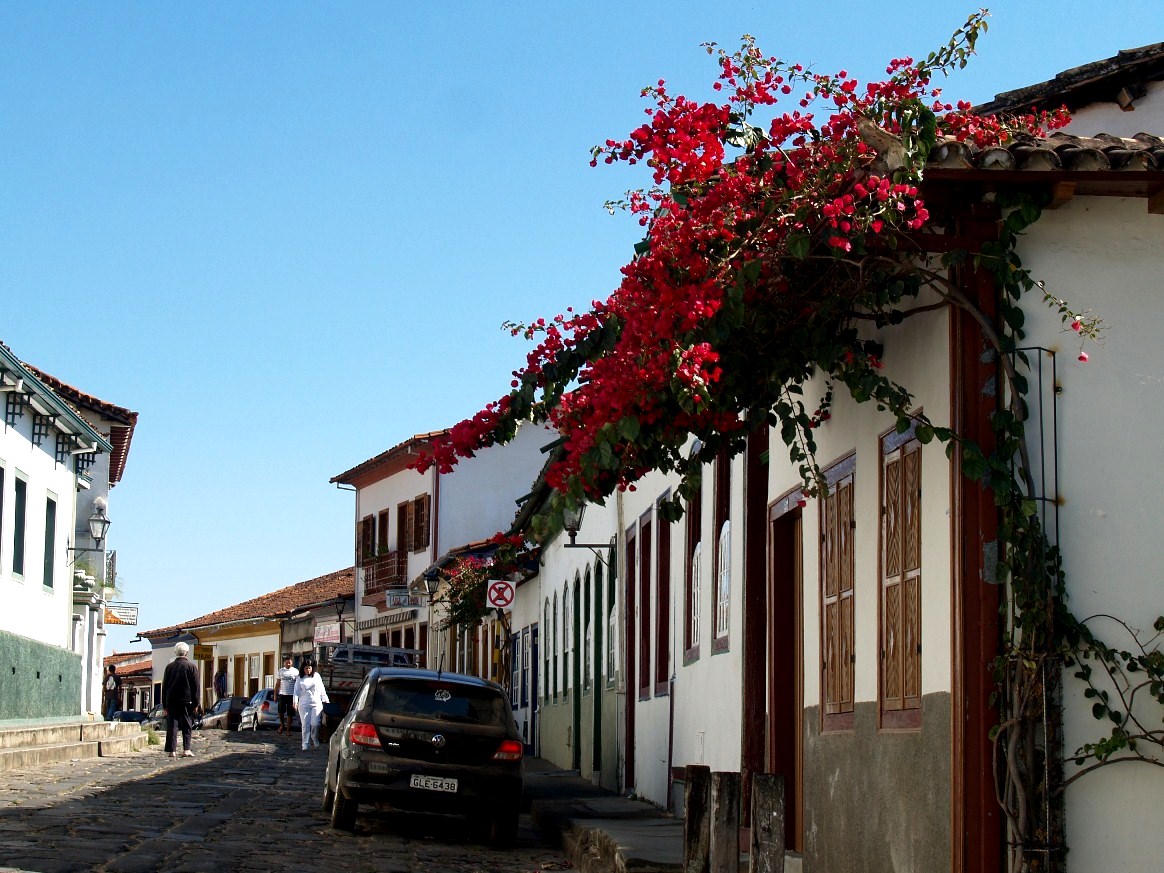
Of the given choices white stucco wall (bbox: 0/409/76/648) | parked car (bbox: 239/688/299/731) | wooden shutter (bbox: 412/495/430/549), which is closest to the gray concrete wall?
white stucco wall (bbox: 0/409/76/648)

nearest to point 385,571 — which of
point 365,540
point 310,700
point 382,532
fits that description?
point 382,532

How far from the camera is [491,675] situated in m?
39.2

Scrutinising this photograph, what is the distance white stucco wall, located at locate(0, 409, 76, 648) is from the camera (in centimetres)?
2555

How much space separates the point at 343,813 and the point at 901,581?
25.0ft

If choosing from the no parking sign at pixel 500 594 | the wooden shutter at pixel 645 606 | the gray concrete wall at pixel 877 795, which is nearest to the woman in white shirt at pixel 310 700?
the no parking sign at pixel 500 594

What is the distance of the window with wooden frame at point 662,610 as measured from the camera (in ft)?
58.3

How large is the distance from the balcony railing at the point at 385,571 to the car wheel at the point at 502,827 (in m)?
37.2

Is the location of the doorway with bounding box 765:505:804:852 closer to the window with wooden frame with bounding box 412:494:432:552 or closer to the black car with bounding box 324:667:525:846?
the black car with bounding box 324:667:525:846

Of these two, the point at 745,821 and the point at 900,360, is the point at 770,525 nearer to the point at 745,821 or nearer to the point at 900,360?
the point at 745,821

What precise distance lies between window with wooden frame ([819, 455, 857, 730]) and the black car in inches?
186

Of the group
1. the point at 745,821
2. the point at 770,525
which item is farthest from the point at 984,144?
the point at 745,821

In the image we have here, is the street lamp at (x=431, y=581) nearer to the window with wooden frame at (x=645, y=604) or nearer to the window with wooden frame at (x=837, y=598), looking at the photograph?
the window with wooden frame at (x=645, y=604)

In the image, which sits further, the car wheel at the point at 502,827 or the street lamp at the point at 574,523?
the car wheel at the point at 502,827

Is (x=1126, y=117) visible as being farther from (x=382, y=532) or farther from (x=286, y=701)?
(x=382, y=532)
